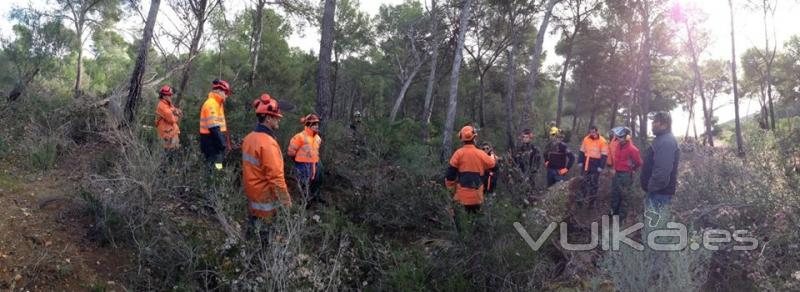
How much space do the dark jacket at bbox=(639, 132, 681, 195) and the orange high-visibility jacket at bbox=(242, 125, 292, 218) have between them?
374cm

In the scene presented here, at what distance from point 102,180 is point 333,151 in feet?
12.0

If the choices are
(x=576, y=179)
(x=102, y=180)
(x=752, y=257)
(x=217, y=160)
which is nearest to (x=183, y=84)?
(x=217, y=160)

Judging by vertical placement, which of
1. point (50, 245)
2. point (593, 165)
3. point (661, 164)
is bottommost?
point (50, 245)

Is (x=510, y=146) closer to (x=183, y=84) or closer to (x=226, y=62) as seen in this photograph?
(x=183, y=84)

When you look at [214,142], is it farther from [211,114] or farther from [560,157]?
[560,157]

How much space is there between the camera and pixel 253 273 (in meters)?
3.80

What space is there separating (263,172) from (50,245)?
6.37 feet

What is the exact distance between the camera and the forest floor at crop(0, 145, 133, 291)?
13.2 ft

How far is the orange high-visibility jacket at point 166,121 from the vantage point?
20.9 ft

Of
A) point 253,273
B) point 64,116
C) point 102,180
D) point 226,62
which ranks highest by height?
point 226,62

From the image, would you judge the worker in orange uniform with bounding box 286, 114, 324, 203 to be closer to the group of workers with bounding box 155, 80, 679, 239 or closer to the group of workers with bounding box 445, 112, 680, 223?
the group of workers with bounding box 155, 80, 679, 239

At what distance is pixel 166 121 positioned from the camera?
252 inches

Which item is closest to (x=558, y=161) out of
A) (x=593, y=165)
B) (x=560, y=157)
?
(x=560, y=157)

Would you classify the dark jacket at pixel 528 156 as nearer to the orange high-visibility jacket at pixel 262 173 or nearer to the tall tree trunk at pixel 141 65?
the orange high-visibility jacket at pixel 262 173
